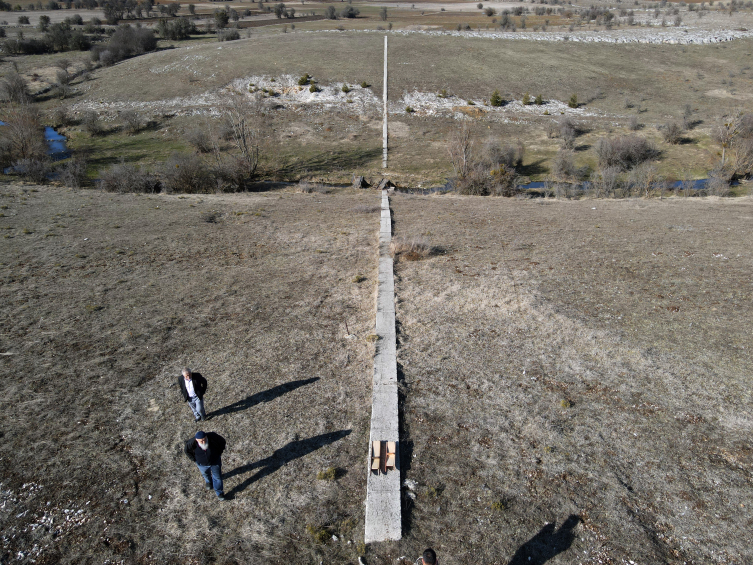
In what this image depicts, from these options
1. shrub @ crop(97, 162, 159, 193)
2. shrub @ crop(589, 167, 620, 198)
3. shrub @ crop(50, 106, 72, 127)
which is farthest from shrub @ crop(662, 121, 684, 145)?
shrub @ crop(50, 106, 72, 127)

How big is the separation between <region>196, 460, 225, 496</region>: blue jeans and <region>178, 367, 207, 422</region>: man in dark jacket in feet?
4.61

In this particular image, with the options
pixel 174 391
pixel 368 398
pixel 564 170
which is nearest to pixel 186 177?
pixel 174 391

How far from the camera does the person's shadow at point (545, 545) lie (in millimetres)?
5242

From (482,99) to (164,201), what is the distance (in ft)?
117

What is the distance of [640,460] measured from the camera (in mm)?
6477

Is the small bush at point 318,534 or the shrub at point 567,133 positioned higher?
the shrub at point 567,133

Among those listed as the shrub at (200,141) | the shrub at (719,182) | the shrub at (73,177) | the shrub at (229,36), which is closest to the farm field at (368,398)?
the shrub at (73,177)

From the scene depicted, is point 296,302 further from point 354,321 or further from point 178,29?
point 178,29

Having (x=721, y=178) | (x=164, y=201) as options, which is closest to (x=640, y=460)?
(x=164, y=201)

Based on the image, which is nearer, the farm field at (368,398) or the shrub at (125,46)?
the farm field at (368,398)

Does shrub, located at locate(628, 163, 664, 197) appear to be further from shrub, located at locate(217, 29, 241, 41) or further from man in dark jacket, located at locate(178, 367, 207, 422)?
shrub, located at locate(217, 29, 241, 41)

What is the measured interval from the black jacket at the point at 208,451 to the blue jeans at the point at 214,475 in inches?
3.7

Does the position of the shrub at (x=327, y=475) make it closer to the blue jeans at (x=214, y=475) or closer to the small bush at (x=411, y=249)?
the blue jeans at (x=214, y=475)

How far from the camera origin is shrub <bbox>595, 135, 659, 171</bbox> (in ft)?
109
